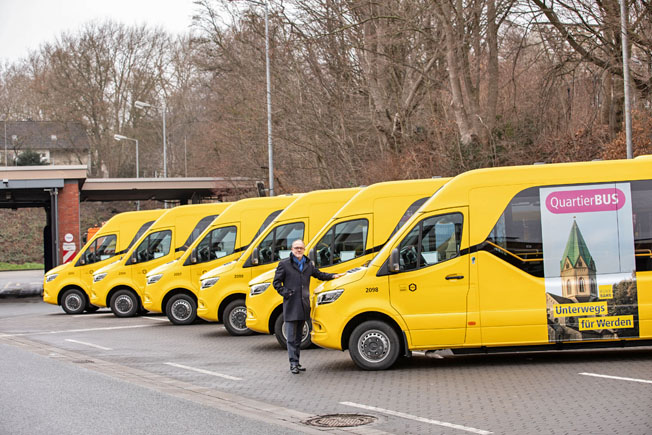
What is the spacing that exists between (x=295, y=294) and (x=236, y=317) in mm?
5409

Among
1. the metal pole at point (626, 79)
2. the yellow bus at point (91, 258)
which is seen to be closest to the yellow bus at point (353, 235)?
the metal pole at point (626, 79)

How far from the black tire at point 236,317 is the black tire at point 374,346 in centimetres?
547

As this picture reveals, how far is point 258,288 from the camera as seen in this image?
14594 millimetres

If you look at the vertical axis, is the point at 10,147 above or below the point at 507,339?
above

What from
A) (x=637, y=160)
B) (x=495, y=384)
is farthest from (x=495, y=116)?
(x=495, y=384)

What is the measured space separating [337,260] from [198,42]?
31044 millimetres

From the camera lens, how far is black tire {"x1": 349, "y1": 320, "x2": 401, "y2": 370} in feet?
38.5

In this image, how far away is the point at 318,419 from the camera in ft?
28.9

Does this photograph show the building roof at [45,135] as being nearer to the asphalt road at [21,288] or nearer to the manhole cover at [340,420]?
the asphalt road at [21,288]

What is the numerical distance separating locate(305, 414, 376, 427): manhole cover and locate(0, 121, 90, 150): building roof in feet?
199

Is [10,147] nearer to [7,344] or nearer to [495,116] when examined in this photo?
[495,116]

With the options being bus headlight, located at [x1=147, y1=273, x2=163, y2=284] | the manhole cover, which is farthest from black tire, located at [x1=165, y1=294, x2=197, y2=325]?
the manhole cover

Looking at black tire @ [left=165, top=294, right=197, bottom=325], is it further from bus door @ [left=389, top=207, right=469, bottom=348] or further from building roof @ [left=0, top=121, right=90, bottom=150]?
building roof @ [left=0, top=121, right=90, bottom=150]

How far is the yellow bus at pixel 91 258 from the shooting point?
2455cm
